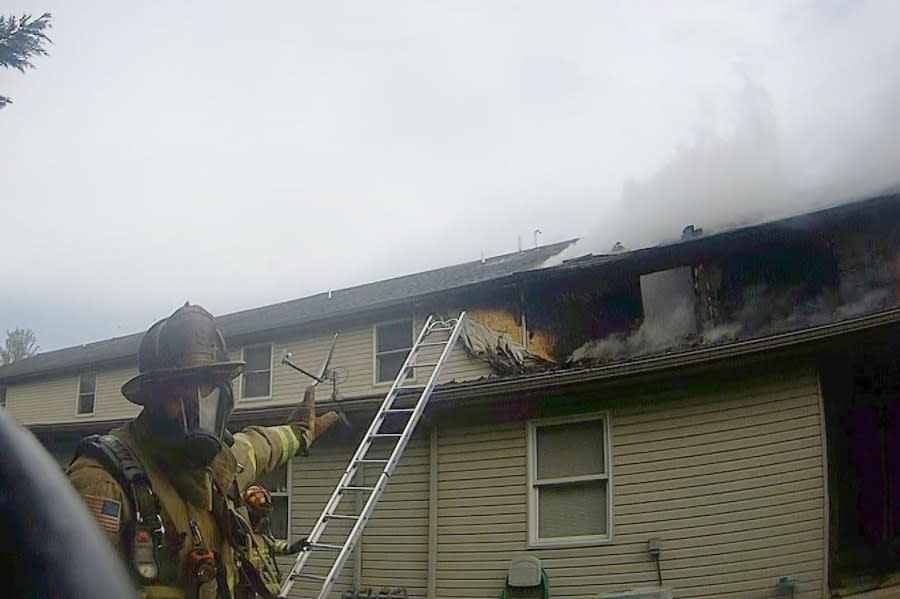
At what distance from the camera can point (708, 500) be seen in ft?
21.8

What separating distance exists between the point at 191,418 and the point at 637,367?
4491 millimetres

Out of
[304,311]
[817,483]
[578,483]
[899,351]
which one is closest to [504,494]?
[578,483]

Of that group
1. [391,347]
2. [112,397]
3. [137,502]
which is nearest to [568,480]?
[391,347]

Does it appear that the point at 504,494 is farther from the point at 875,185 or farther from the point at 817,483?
the point at 875,185

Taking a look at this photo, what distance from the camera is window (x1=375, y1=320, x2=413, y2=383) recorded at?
1113 centimetres

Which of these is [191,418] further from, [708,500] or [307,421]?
[708,500]

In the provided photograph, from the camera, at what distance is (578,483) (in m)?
7.18

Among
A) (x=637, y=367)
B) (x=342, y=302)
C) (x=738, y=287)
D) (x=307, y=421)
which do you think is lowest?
(x=307, y=421)

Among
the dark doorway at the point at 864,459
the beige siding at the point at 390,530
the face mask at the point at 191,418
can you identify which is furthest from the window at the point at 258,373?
the face mask at the point at 191,418

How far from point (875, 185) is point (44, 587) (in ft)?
35.5

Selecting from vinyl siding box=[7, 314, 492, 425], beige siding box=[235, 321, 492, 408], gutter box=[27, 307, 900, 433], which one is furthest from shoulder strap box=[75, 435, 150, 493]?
beige siding box=[235, 321, 492, 408]

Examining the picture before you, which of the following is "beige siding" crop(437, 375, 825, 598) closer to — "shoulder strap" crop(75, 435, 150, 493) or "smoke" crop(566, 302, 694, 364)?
"smoke" crop(566, 302, 694, 364)

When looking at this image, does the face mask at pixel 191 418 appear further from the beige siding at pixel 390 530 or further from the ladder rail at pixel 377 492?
the beige siding at pixel 390 530

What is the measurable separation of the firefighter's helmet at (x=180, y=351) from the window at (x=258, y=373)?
937 centimetres
